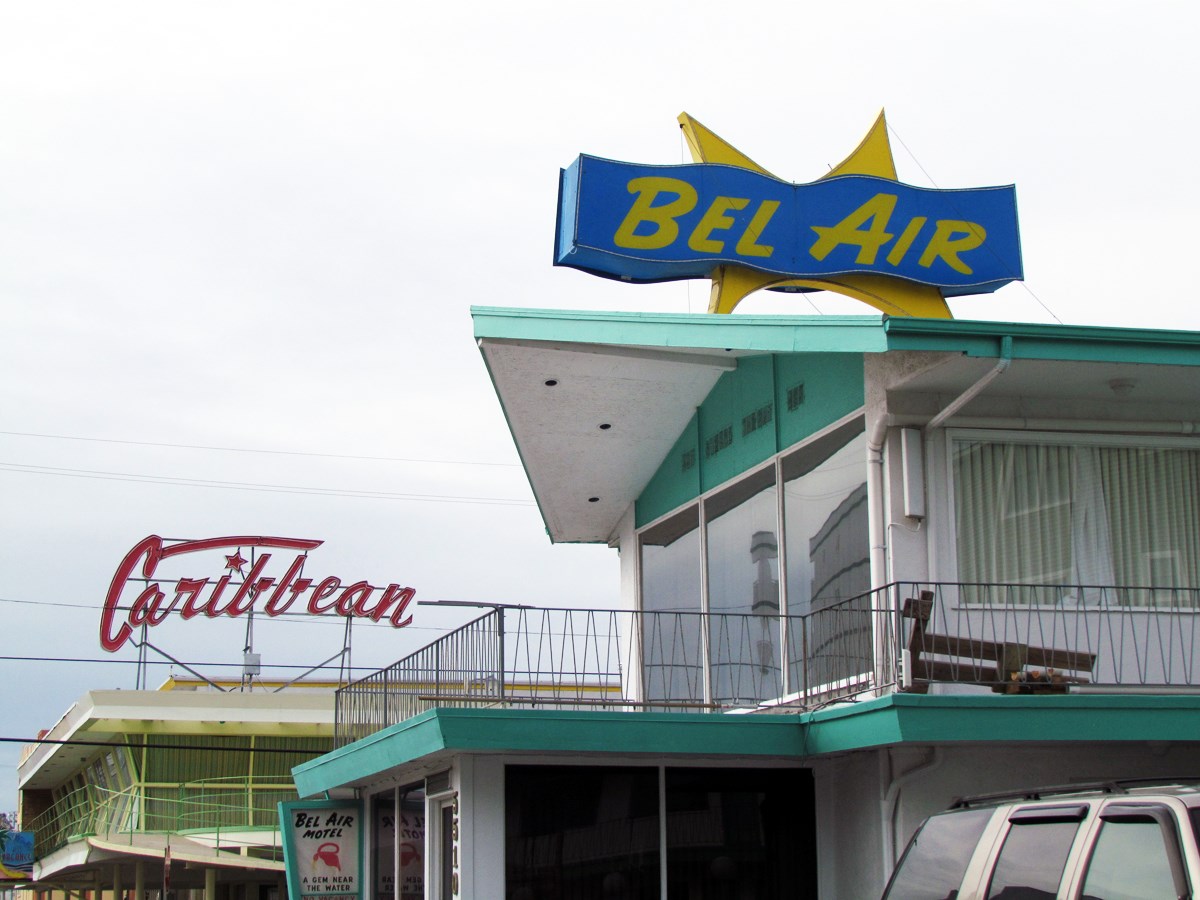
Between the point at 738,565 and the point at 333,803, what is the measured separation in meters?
4.68

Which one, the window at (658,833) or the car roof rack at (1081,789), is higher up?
the car roof rack at (1081,789)

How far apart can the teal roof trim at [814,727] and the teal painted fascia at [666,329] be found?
9.09 feet

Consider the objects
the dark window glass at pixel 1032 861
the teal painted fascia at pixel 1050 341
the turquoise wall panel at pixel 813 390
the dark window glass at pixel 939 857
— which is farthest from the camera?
the turquoise wall panel at pixel 813 390

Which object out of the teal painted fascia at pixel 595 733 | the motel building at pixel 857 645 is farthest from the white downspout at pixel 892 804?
the teal painted fascia at pixel 595 733

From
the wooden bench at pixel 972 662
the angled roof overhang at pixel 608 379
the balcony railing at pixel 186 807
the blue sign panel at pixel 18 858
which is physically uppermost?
the angled roof overhang at pixel 608 379

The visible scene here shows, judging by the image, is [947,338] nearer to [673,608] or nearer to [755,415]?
[755,415]

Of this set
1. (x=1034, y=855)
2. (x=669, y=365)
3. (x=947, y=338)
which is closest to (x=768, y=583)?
(x=669, y=365)

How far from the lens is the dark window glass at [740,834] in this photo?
12234 millimetres

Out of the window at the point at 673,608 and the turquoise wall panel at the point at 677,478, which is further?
the turquoise wall panel at the point at 677,478

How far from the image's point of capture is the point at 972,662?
1115 centimetres

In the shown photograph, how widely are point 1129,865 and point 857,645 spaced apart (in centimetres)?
548

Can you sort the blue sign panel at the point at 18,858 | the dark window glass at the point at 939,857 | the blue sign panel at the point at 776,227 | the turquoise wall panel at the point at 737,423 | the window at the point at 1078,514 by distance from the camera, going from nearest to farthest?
1. the dark window glass at the point at 939,857
2. the window at the point at 1078,514
3. the turquoise wall panel at the point at 737,423
4. the blue sign panel at the point at 776,227
5. the blue sign panel at the point at 18,858

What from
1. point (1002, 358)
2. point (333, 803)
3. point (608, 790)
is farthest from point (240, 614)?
point (1002, 358)

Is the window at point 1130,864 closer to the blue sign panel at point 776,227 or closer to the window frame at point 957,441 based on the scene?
the window frame at point 957,441
